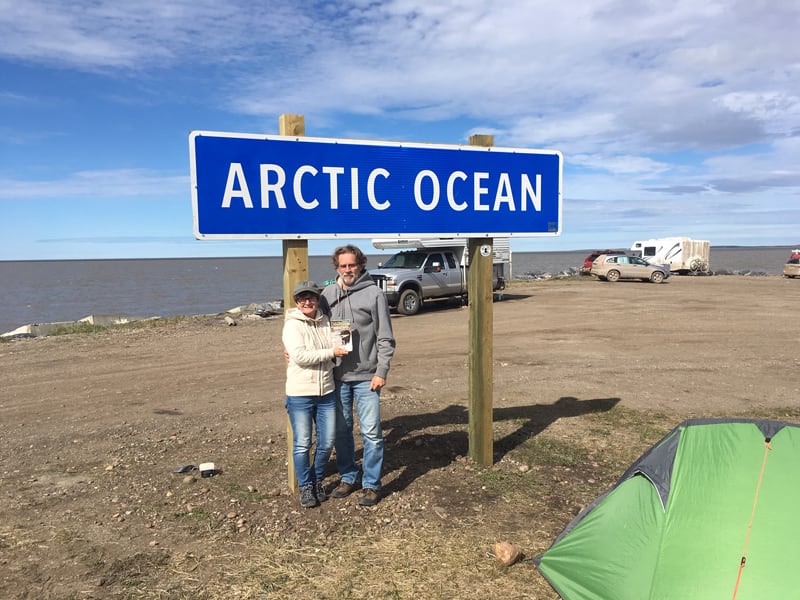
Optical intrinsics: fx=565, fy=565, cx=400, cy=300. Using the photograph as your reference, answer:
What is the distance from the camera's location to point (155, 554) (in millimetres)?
3600

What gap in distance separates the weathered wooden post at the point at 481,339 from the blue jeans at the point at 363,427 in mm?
1062

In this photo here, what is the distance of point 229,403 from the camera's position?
293 inches

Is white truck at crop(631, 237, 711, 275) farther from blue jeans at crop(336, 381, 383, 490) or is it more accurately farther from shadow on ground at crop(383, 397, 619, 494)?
blue jeans at crop(336, 381, 383, 490)

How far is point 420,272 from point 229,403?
36.4 ft

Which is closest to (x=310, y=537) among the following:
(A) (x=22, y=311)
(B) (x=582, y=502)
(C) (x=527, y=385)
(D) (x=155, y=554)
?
(D) (x=155, y=554)

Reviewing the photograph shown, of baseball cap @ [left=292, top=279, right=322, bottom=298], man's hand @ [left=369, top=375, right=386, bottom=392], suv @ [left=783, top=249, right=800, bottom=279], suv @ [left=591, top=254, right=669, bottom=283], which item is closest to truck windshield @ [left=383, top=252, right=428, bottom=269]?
man's hand @ [left=369, top=375, right=386, bottom=392]

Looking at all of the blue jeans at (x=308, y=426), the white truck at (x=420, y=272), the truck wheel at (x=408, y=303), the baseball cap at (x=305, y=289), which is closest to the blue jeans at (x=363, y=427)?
the blue jeans at (x=308, y=426)

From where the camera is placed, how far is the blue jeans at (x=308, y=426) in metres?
3.99

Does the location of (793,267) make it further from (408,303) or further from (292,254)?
(292,254)

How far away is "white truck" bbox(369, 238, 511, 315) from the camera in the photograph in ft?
56.7

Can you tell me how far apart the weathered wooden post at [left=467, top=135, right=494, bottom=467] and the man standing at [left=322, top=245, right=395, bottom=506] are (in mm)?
992

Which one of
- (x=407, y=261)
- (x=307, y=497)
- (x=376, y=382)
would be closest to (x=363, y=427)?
(x=376, y=382)

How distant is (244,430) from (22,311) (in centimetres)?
3118

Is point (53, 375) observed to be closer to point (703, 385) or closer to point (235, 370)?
point (235, 370)
